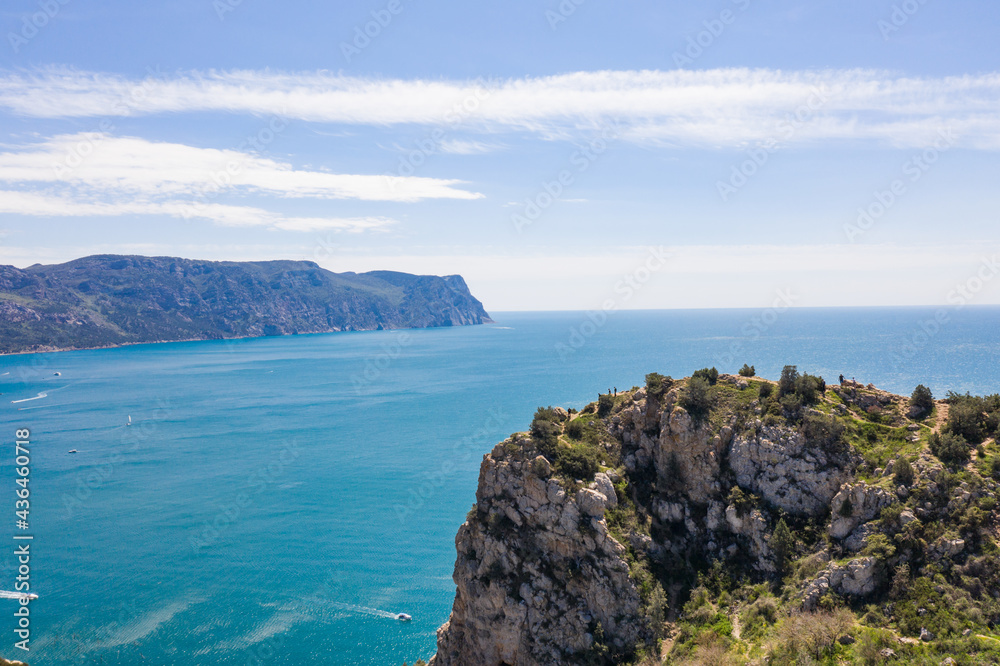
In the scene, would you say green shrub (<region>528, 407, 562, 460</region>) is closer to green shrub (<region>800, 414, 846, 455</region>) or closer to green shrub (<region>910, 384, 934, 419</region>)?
green shrub (<region>800, 414, 846, 455</region>)

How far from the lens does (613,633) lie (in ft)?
97.5

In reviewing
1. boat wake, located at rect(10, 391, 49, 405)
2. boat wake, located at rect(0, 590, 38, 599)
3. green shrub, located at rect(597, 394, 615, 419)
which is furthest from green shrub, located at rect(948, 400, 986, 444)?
boat wake, located at rect(10, 391, 49, 405)

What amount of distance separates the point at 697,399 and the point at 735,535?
8837 mm

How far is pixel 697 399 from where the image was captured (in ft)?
119

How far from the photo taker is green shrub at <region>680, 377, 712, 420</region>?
3625cm

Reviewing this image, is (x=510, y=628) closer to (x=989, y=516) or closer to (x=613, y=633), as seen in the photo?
(x=613, y=633)

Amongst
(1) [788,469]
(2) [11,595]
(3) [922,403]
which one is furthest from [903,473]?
(2) [11,595]

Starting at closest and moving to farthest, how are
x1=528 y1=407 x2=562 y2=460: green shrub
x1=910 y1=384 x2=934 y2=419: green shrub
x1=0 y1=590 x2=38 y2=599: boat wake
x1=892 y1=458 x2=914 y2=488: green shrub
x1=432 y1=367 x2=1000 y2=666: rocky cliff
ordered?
x1=432 y1=367 x2=1000 y2=666: rocky cliff
x1=892 y1=458 x2=914 y2=488: green shrub
x1=528 y1=407 x2=562 y2=460: green shrub
x1=910 y1=384 x2=934 y2=419: green shrub
x1=0 y1=590 x2=38 y2=599: boat wake

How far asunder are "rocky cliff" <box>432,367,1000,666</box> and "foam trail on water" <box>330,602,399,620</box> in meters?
18.6

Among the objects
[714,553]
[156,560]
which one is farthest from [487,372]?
[714,553]

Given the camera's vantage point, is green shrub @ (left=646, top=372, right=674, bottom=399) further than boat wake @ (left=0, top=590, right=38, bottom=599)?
No

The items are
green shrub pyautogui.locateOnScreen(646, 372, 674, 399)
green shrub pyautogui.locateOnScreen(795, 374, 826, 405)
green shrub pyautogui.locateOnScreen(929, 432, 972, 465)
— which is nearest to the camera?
green shrub pyautogui.locateOnScreen(929, 432, 972, 465)

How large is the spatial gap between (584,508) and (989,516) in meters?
20.6

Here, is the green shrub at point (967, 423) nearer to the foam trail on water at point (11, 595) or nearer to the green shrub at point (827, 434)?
the green shrub at point (827, 434)
